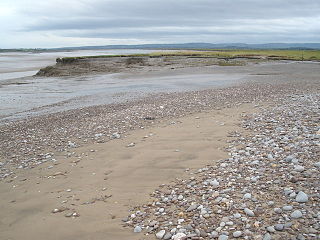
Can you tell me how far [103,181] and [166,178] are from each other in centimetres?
152

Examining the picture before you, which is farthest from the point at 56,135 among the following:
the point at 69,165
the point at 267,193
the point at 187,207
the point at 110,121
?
the point at 267,193

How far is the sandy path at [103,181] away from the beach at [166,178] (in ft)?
0.09

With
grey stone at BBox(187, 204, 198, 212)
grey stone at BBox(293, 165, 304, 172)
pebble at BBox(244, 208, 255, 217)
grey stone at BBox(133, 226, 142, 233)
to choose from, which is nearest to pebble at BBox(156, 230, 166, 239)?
grey stone at BBox(133, 226, 142, 233)

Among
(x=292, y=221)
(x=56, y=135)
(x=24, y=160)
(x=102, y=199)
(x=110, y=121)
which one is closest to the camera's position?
(x=292, y=221)

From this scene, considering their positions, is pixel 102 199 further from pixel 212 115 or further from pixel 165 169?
pixel 212 115

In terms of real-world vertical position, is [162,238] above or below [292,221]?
below

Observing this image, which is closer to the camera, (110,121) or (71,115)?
(110,121)

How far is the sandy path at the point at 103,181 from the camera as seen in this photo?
5184 mm

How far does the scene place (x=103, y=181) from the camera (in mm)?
6855

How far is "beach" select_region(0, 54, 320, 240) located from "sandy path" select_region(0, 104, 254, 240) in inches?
1.0

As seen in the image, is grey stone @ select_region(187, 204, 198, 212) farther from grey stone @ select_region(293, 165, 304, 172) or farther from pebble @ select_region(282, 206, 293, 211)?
grey stone @ select_region(293, 165, 304, 172)

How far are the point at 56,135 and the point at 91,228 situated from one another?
675 centimetres

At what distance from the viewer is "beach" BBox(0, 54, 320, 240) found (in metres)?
4.57

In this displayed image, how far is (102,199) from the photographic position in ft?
19.7
